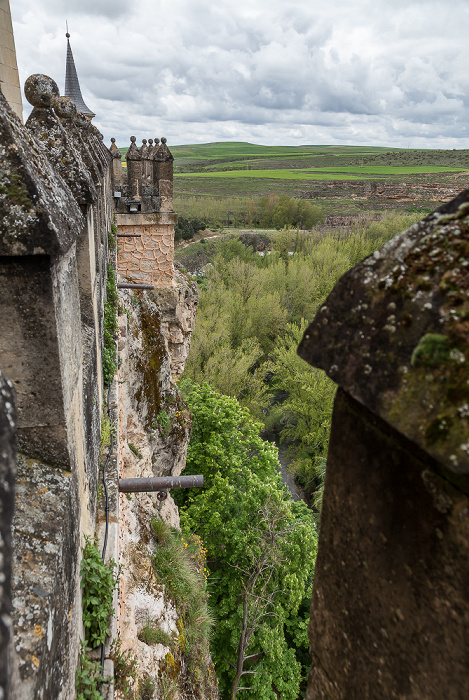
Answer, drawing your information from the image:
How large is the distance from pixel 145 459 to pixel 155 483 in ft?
8.30

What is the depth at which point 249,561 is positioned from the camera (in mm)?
11180

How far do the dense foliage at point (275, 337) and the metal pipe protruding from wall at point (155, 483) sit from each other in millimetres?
11879

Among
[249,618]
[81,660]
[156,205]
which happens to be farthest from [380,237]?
[81,660]

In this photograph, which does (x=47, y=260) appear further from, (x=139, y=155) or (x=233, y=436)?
(x=139, y=155)

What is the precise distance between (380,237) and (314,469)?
27.9 meters

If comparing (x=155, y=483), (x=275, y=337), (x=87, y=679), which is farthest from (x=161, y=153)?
(x=275, y=337)

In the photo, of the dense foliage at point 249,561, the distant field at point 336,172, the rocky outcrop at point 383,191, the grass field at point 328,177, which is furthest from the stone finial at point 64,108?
the distant field at point 336,172

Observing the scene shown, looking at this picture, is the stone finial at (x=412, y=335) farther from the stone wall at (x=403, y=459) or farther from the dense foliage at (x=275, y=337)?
the dense foliage at (x=275, y=337)

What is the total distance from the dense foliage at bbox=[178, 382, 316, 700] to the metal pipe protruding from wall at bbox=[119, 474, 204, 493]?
6.44 m

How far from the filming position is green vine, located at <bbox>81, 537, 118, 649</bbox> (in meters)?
2.41

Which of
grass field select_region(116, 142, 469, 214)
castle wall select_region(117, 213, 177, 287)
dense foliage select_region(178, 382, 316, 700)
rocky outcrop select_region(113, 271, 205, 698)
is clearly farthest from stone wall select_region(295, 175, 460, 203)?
rocky outcrop select_region(113, 271, 205, 698)

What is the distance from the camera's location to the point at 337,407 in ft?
4.38

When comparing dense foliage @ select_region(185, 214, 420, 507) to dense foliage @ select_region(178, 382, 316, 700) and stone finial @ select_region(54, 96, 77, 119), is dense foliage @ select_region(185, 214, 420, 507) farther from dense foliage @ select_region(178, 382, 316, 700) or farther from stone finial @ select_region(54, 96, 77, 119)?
stone finial @ select_region(54, 96, 77, 119)

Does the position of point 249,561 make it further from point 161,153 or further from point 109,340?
point 161,153
